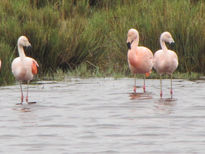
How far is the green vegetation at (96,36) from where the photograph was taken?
49.1 feet

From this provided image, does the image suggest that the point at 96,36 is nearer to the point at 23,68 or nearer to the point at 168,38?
the point at 168,38

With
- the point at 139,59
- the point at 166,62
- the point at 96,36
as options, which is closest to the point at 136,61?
the point at 139,59

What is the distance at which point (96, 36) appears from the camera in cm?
1609

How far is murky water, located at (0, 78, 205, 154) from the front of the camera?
772cm

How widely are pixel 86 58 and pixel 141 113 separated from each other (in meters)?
5.78

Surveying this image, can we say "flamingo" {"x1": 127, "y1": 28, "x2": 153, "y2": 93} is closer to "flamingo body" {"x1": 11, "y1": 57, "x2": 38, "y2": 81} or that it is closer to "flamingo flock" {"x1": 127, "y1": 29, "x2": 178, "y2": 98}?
"flamingo flock" {"x1": 127, "y1": 29, "x2": 178, "y2": 98}

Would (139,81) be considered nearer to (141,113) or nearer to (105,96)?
(105,96)

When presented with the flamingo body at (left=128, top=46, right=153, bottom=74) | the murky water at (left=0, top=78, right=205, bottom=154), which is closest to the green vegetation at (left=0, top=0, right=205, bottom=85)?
the murky water at (left=0, top=78, right=205, bottom=154)

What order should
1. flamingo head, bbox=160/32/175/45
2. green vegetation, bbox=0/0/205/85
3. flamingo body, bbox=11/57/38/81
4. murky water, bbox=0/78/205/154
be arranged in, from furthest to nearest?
green vegetation, bbox=0/0/205/85
flamingo head, bbox=160/32/175/45
flamingo body, bbox=11/57/38/81
murky water, bbox=0/78/205/154

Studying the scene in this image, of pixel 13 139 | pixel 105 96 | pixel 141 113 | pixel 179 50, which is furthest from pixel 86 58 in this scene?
pixel 13 139

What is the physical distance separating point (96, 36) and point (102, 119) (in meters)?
6.60

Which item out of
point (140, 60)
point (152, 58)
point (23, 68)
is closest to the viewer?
point (23, 68)

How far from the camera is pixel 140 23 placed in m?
15.8

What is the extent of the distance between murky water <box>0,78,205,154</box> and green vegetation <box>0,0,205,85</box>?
116 cm
